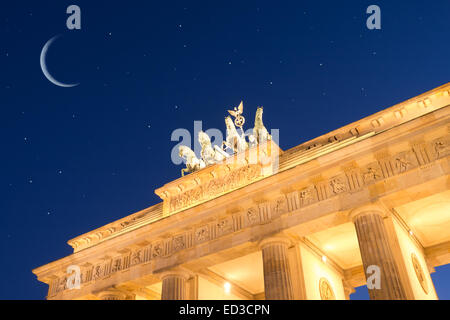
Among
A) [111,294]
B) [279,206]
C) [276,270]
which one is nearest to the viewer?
[276,270]


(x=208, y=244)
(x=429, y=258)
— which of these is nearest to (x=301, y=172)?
(x=208, y=244)

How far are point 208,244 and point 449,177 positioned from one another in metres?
11.2

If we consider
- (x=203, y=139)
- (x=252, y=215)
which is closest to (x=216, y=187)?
(x=252, y=215)

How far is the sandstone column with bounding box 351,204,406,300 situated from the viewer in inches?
663

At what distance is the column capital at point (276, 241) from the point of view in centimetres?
2052

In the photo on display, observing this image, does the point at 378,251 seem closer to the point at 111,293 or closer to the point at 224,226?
the point at 224,226

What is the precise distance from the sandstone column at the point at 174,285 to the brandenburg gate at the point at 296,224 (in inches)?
2.1

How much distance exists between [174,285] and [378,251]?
10.1 m

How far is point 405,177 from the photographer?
18.5 meters

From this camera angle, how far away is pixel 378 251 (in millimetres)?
17812

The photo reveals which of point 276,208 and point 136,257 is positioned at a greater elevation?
point 276,208
